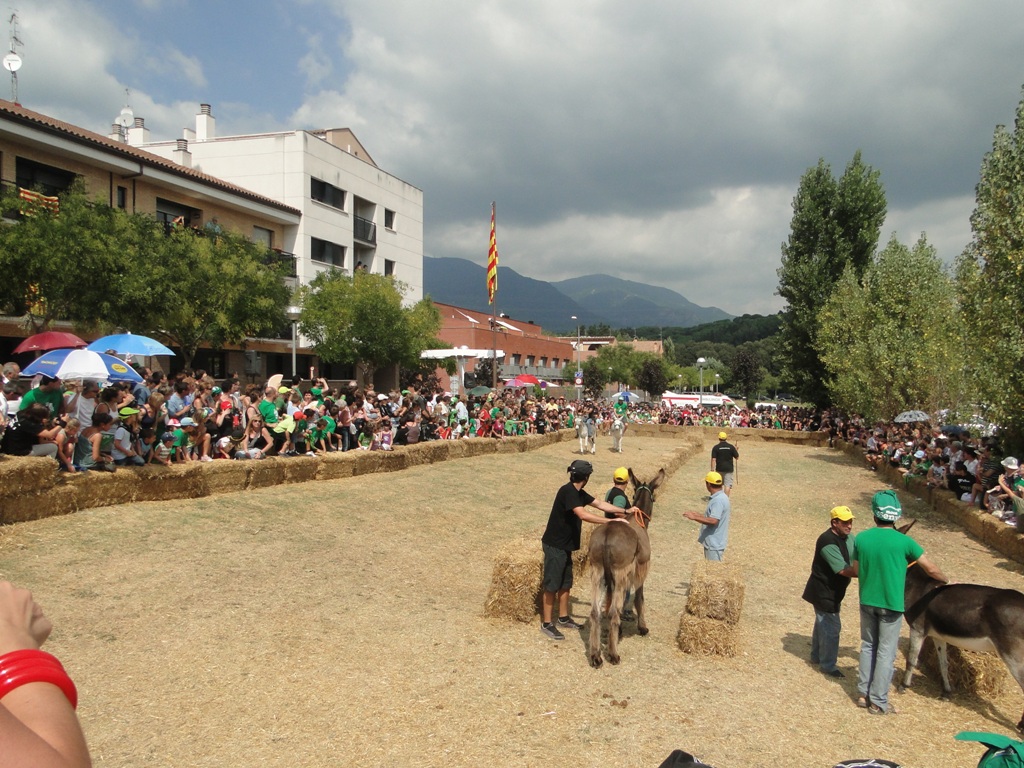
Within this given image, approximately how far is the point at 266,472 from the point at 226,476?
3.60 feet

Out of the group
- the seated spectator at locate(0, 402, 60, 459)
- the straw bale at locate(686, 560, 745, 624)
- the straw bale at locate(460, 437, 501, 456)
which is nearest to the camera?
the straw bale at locate(686, 560, 745, 624)

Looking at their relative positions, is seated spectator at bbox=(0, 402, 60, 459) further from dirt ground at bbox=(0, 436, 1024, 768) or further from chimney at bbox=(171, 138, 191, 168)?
chimney at bbox=(171, 138, 191, 168)

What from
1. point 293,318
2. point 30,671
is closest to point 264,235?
point 293,318

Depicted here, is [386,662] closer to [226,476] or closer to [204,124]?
[226,476]

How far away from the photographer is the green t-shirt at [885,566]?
20.3 ft

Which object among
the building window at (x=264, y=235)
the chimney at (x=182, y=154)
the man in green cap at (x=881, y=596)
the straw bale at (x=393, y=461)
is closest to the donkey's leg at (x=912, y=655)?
the man in green cap at (x=881, y=596)

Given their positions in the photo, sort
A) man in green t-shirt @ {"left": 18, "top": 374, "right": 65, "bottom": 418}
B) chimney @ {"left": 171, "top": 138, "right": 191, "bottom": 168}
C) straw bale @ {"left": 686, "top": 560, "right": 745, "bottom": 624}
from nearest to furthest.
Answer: straw bale @ {"left": 686, "top": 560, "right": 745, "bottom": 624} → man in green t-shirt @ {"left": 18, "top": 374, "right": 65, "bottom": 418} → chimney @ {"left": 171, "top": 138, "right": 191, "bottom": 168}

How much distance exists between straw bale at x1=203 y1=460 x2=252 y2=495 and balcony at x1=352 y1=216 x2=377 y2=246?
30772 millimetres

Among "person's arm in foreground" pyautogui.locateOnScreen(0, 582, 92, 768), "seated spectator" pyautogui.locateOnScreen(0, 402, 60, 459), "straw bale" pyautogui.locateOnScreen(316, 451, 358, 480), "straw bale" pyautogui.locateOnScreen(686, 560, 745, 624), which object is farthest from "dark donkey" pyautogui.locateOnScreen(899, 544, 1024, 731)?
"straw bale" pyautogui.locateOnScreen(316, 451, 358, 480)

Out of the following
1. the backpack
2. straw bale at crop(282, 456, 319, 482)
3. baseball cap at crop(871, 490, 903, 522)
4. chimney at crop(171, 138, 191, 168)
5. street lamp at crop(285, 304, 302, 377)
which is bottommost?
straw bale at crop(282, 456, 319, 482)

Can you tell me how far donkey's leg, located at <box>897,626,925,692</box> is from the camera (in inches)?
260

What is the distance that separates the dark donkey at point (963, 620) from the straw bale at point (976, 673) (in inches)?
4.6

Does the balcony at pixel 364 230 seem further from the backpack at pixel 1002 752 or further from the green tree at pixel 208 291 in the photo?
the backpack at pixel 1002 752

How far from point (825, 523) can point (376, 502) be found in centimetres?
967
